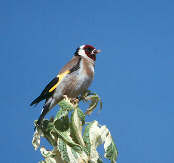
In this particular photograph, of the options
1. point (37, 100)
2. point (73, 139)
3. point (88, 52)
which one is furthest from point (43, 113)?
point (88, 52)

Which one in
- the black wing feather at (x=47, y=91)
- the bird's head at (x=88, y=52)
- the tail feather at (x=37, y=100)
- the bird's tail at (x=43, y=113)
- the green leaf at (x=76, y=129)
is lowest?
the green leaf at (x=76, y=129)

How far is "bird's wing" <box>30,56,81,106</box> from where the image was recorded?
5117mm

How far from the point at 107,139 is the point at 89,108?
65cm

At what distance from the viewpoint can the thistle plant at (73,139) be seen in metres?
3.84

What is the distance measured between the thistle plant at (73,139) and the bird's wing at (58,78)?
3.01ft

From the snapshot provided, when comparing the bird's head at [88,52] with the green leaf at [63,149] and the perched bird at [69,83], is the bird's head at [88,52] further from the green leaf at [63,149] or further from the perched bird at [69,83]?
the green leaf at [63,149]

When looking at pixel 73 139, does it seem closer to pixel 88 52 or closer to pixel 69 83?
pixel 69 83

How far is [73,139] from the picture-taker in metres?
4.04

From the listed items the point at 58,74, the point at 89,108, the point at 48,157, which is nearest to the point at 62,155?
the point at 48,157

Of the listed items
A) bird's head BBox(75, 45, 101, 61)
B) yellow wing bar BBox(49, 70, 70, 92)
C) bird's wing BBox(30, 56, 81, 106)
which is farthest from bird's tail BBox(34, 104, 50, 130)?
bird's head BBox(75, 45, 101, 61)

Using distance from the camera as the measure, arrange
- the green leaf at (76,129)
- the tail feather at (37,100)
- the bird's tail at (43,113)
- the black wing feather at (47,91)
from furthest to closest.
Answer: the black wing feather at (47,91) → the tail feather at (37,100) → the bird's tail at (43,113) → the green leaf at (76,129)

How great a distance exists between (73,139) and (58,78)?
149 cm

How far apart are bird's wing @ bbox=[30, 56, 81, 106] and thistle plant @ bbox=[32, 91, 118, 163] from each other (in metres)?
0.92

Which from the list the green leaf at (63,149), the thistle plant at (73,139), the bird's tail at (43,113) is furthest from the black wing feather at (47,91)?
the green leaf at (63,149)
